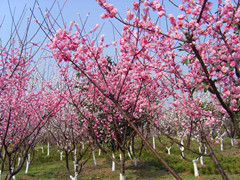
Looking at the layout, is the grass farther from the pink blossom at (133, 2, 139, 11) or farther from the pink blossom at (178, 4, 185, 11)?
the pink blossom at (133, 2, 139, 11)

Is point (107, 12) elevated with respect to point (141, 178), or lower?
elevated

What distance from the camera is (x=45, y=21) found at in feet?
13.0

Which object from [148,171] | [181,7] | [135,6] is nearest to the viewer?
[181,7]

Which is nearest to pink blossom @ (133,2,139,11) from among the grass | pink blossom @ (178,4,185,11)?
pink blossom @ (178,4,185,11)

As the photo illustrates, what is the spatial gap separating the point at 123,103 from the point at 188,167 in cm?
646

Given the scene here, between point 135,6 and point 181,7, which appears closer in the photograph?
point 181,7

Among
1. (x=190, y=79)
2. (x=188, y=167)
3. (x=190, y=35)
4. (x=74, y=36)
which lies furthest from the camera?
(x=188, y=167)

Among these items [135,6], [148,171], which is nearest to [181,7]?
[135,6]

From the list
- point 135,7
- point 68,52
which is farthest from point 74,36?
point 135,7

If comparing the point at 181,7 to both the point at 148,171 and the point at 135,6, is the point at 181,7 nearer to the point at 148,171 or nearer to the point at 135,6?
the point at 135,6

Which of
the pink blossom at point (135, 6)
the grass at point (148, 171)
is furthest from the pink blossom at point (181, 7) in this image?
the grass at point (148, 171)

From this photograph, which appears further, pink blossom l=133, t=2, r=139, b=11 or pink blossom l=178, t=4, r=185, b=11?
pink blossom l=133, t=2, r=139, b=11

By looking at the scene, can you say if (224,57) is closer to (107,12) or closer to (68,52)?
(107,12)

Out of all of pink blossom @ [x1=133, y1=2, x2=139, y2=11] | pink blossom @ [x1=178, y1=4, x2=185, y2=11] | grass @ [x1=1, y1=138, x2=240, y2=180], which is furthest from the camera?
grass @ [x1=1, y1=138, x2=240, y2=180]
